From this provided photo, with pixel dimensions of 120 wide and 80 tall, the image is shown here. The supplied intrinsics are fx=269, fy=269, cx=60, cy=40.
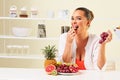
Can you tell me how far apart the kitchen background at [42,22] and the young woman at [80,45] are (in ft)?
2.25

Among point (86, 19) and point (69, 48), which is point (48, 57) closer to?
point (69, 48)

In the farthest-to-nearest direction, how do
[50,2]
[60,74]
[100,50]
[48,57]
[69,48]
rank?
[50,2], [69,48], [100,50], [48,57], [60,74]

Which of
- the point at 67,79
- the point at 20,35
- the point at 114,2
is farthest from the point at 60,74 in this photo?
the point at 114,2

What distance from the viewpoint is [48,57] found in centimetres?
238

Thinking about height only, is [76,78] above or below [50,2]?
below

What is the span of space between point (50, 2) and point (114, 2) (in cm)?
92

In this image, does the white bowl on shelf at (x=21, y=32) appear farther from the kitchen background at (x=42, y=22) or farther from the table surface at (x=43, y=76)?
the table surface at (x=43, y=76)

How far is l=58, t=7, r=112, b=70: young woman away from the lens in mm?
2793

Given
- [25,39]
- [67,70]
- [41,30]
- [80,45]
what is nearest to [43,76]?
[67,70]

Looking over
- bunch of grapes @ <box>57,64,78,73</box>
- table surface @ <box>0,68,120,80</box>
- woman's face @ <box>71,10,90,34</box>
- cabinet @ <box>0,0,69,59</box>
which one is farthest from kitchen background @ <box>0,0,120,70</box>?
bunch of grapes @ <box>57,64,78,73</box>

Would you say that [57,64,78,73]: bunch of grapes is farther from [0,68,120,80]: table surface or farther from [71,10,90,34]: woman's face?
[71,10,90,34]: woman's face

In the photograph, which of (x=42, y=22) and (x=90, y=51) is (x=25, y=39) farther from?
(x=90, y=51)

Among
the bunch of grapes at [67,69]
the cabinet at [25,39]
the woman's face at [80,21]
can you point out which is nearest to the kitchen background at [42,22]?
the cabinet at [25,39]

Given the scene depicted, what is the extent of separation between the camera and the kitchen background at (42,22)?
3.78 m
